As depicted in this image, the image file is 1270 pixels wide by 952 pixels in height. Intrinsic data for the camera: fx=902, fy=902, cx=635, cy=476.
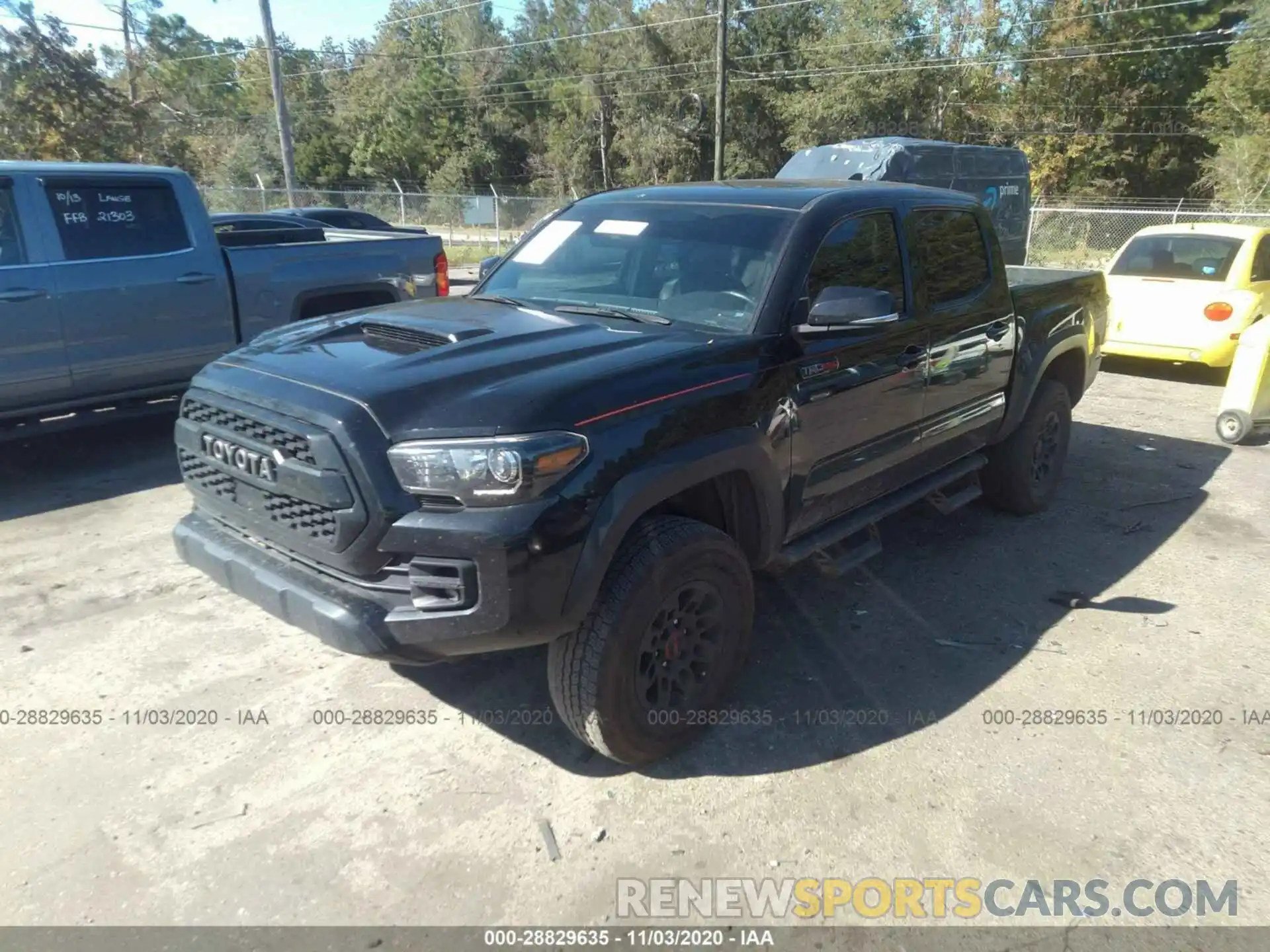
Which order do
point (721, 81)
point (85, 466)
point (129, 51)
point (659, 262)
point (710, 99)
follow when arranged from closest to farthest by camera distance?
point (659, 262) → point (85, 466) → point (721, 81) → point (129, 51) → point (710, 99)

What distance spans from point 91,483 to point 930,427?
17.4 feet

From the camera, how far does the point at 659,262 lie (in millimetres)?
3803

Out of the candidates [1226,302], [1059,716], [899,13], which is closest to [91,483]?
[1059,716]

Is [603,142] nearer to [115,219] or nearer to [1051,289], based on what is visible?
[115,219]

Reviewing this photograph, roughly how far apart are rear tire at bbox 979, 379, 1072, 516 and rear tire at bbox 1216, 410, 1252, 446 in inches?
98.8

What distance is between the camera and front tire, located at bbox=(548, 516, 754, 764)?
2.85 m

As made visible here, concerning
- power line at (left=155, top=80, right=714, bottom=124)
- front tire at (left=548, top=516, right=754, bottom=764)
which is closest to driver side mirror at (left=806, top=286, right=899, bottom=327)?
front tire at (left=548, top=516, right=754, bottom=764)

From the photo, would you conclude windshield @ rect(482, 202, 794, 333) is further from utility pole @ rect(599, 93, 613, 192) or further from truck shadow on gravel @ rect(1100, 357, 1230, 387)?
utility pole @ rect(599, 93, 613, 192)

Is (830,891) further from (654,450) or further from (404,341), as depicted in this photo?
(404,341)

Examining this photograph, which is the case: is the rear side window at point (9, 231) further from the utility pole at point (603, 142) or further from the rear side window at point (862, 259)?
the utility pole at point (603, 142)

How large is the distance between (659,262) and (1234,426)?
19.5 feet

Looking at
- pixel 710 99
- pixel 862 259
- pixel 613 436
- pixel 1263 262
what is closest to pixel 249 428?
pixel 613 436

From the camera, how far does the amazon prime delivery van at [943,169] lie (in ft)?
44.2

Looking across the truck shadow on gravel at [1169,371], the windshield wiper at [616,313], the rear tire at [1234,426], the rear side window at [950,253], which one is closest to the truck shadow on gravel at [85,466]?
the windshield wiper at [616,313]
